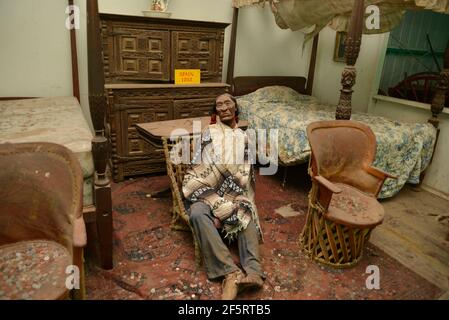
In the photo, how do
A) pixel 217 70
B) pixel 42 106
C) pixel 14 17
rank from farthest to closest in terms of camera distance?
pixel 217 70, pixel 14 17, pixel 42 106

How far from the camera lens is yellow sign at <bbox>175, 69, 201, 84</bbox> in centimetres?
412

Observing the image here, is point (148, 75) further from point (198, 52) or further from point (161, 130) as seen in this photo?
point (161, 130)

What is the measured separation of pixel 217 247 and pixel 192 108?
2251 mm

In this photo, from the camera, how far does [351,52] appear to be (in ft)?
9.33

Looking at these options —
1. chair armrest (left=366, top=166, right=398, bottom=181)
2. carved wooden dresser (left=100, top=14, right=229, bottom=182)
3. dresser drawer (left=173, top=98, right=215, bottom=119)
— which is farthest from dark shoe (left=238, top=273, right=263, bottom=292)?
dresser drawer (left=173, top=98, right=215, bottom=119)

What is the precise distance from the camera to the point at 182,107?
4.12 m

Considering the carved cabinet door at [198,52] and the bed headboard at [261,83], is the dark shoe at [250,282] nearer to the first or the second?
the carved cabinet door at [198,52]

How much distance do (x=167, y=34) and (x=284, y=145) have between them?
186 centimetres

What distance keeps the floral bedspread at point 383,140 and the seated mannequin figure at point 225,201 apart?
1.15m

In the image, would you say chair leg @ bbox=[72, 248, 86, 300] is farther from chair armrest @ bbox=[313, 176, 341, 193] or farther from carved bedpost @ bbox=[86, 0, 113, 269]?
chair armrest @ bbox=[313, 176, 341, 193]

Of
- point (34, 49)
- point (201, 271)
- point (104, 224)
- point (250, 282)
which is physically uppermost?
point (34, 49)

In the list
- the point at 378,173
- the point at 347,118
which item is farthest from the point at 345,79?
the point at 378,173
